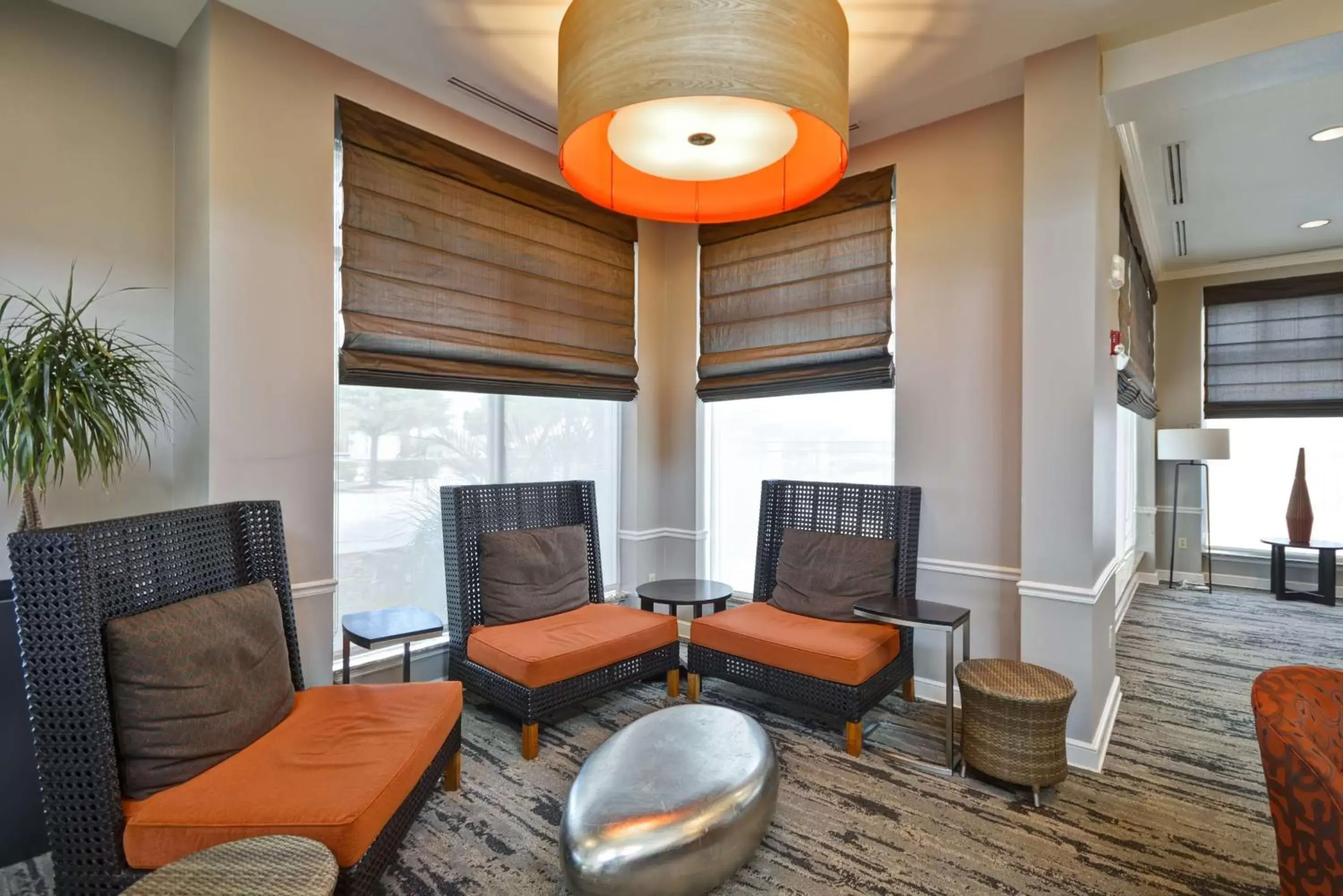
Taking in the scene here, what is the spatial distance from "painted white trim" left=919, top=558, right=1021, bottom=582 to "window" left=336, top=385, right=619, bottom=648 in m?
2.21

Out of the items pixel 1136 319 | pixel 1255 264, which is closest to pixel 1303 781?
pixel 1136 319

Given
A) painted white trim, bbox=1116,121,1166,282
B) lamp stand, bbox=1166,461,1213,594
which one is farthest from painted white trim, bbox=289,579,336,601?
lamp stand, bbox=1166,461,1213,594

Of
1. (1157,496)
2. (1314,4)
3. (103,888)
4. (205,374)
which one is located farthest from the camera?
(1157,496)

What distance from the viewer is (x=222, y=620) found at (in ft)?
6.36

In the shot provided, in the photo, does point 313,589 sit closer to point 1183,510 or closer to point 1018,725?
point 1018,725

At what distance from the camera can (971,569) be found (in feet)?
10.6

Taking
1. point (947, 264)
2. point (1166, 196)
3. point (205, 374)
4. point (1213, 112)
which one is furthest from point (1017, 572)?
point (205, 374)

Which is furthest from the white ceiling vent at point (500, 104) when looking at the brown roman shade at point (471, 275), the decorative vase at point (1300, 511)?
the decorative vase at point (1300, 511)

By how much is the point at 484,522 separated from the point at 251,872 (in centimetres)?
199

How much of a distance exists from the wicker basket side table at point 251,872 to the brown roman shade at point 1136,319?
155 inches

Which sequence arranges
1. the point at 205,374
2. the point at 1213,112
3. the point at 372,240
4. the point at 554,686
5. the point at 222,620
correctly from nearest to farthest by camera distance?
the point at 222,620
the point at 205,374
the point at 554,686
the point at 372,240
the point at 1213,112

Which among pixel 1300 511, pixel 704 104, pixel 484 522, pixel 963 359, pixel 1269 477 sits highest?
pixel 704 104

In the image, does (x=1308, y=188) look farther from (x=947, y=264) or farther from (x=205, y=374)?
(x=205, y=374)

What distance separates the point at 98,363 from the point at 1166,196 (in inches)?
229
